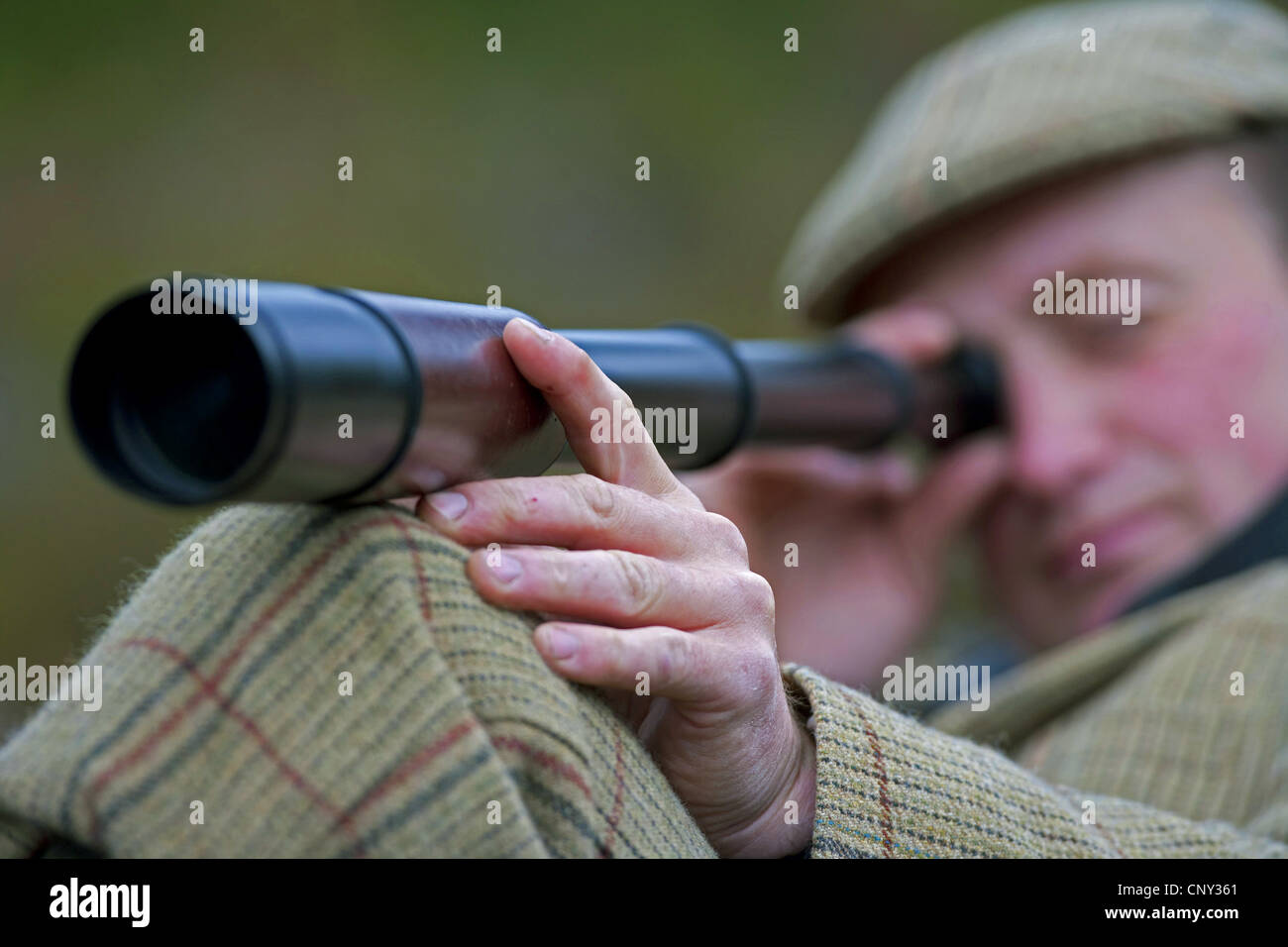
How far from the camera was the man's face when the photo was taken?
1.18 meters

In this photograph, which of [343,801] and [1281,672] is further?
[1281,672]

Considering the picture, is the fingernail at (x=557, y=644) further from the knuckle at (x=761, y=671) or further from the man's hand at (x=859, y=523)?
the man's hand at (x=859, y=523)

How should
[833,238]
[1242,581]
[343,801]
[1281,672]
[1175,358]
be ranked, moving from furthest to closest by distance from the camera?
[833,238], [1175,358], [1242,581], [1281,672], [343,801]

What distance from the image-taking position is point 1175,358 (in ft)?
3.87

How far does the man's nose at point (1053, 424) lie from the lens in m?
1.20

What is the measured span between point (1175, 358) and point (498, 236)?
1621 mm

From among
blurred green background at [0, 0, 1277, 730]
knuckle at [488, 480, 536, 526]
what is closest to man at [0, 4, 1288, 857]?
knuckle at [488, 480, 536, 526]

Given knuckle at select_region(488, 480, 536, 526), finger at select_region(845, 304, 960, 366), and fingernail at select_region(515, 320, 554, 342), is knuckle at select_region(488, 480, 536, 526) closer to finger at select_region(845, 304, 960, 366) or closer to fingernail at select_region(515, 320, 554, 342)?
fingernail at select_region(515, 320, 554, 342)

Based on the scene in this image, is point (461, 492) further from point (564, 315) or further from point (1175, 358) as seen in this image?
point (564, 315)

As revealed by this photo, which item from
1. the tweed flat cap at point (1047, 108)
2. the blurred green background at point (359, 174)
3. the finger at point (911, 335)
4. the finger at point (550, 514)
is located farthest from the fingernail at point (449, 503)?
the blurred green background at point (359, 174)

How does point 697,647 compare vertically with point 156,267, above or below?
below

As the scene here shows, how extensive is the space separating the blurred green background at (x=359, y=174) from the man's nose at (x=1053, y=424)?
139cm
